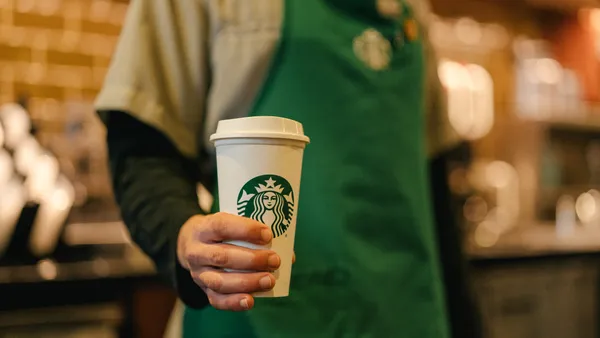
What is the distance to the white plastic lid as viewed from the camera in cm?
47

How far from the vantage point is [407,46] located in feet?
2.47

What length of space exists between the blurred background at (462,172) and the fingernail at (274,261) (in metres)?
0.48

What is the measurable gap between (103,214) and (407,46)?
130cm

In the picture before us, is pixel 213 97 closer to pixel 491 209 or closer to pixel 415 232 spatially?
pixel 415 232

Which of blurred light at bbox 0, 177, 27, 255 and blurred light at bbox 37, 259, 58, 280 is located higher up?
blurred light at bbox 0, 177, 27, 255

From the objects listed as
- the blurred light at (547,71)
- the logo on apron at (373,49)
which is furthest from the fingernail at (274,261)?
the blurred light at (547,71)

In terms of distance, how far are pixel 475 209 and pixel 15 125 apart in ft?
5.83

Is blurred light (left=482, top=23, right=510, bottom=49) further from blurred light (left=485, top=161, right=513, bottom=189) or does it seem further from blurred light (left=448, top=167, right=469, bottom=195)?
blurred light (left=448, top=167, right=469, bottom=195)

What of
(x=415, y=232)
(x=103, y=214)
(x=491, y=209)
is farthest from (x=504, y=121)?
(x=415, y=232)

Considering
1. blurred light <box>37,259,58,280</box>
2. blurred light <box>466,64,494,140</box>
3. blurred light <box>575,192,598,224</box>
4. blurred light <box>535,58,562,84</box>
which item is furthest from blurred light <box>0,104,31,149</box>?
blurred light <box>575,192,598,224</box>

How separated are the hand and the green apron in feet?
0.55

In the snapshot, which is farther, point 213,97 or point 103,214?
point 103,214

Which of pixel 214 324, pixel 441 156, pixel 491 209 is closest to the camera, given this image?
pixel 214 324

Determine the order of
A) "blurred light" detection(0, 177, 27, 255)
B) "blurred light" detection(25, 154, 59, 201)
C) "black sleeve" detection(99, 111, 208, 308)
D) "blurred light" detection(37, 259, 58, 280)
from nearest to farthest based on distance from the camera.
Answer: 1. "black sleeve" detection(99, 111, 208, 308)
2. "blurred light" detection(37, 259, 58, 280)
3. "blurred light" detection(0, 177, 27, 255)
4. "blurred light" detection(25, 154, 59, 201)
